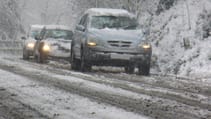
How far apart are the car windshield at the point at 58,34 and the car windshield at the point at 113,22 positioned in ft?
18.4

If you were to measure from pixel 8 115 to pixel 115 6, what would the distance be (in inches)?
1144

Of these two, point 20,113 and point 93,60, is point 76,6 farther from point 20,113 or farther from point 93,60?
point 20,113

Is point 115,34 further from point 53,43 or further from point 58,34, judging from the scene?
point 58,34

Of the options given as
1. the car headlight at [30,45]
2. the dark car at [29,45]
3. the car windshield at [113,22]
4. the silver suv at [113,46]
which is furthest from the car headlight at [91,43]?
the car headlight at [30,45]

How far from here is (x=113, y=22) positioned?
620 inches

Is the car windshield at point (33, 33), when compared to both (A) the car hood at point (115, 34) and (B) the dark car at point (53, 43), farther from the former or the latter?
(A) the car hood at point (115, 34)

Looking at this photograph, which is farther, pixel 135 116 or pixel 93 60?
pixel 93 60

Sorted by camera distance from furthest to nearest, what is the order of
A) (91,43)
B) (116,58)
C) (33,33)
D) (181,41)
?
(33,33), (181,41), (91,43), (116,58)

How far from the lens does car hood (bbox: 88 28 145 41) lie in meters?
14.7

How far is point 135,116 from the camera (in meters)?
6.03

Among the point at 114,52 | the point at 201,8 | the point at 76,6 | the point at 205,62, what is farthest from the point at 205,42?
the point at 76,6

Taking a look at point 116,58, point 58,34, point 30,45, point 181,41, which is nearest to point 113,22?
point 116,58

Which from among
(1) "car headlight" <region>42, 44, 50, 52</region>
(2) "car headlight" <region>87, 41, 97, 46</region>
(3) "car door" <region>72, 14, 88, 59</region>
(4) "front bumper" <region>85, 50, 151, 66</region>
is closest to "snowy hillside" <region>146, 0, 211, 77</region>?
(4) "front bumper" <region>85, 50, 151, 66</region>

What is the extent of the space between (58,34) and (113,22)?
6256mm
